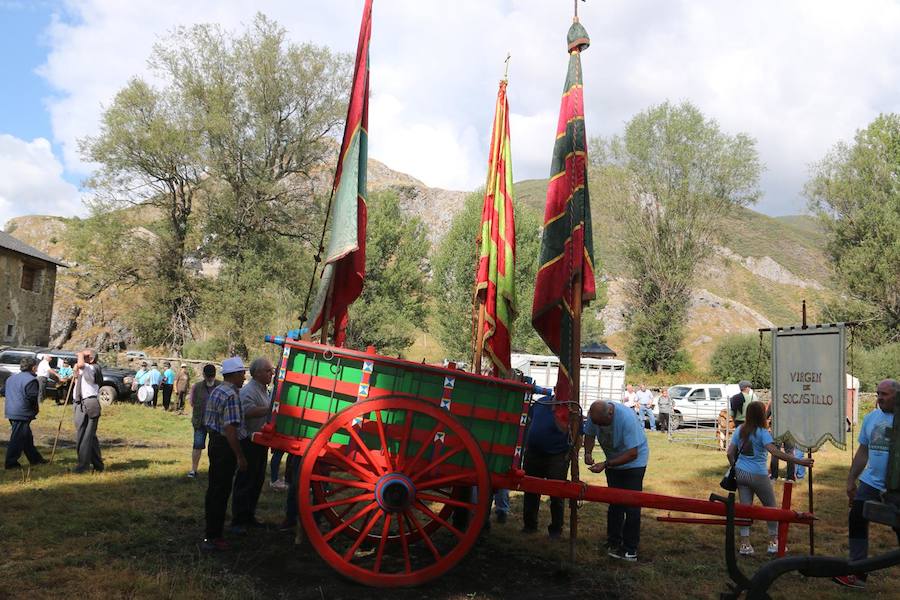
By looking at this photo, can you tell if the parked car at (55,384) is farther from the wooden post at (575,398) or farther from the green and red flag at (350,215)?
the wooden post at (575,398)

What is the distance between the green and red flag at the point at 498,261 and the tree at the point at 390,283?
30.7m

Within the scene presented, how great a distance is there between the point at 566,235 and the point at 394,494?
264 centimetres

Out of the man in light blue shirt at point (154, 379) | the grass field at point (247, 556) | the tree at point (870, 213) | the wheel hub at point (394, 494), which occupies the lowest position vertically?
the grass field at point (247, 556)

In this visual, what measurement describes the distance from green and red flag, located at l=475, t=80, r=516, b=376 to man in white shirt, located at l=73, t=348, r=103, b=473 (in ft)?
17.4

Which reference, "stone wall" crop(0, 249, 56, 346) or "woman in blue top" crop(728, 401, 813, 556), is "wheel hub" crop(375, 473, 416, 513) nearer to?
"woman in blue top" crop(728, 401, 813, 556)

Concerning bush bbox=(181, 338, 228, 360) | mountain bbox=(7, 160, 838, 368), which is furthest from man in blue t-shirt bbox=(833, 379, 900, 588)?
bush bbox=(181, 338, 228, 360)

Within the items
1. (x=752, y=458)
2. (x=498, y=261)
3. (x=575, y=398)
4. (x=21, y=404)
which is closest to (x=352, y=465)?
(x=575, y=398)

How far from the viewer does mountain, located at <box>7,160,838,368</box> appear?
35219mm

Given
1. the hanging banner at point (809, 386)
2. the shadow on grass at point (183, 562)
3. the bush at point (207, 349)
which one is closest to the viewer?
the shadow on grass at point (183, 562)

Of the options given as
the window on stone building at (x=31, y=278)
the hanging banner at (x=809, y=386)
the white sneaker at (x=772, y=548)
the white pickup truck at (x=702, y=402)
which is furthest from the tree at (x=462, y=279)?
the white sneaker at (x=772, y=548)

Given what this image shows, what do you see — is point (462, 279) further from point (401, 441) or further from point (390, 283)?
point (401, 441)

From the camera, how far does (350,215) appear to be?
562 centimetres

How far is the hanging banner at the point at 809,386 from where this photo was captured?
20.6 ft

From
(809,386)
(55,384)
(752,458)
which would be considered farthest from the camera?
(55,384)
